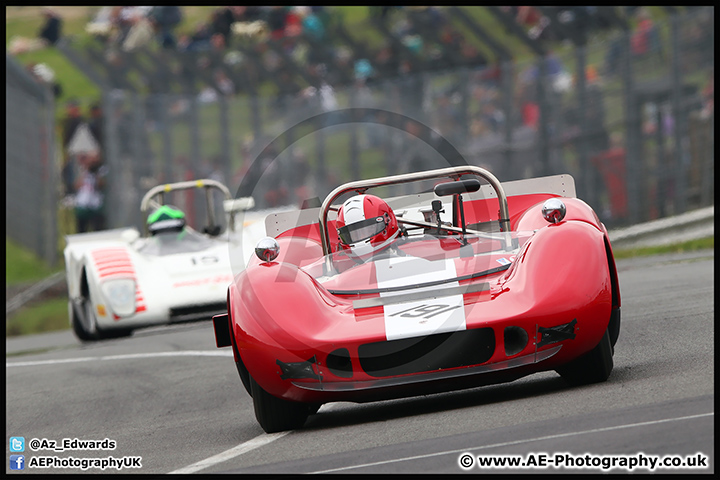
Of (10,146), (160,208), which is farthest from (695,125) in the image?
(10,146)

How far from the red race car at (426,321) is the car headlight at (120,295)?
16.7 ft

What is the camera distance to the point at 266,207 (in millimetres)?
17062

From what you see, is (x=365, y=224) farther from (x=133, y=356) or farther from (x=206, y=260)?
(x=206, y=260)

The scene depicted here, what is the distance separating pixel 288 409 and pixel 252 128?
1209 cm

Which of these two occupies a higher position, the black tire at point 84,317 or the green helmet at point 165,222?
the green helmet at point 165,222

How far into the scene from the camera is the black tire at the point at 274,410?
5047mm

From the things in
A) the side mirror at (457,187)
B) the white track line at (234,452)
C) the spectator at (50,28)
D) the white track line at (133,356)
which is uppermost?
the spectator at (50,28)

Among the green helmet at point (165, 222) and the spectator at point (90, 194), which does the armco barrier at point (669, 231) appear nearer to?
the green helmet at point (165, 222)

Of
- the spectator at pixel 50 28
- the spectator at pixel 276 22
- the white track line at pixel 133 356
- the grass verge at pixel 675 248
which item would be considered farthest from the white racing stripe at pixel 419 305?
the spectator at pixel 50 28

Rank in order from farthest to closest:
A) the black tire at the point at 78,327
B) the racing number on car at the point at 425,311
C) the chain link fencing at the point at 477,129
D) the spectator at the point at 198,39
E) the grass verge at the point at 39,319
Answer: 1. the spectator at the point at 198,39
2. the grass verge at the point at 39,319
3. the chain link fencing at the point at 477,129
4. the black tire at the point at 78,327
5. the racing number on car at the point at 425,311

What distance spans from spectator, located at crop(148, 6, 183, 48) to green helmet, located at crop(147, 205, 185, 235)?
668 cm

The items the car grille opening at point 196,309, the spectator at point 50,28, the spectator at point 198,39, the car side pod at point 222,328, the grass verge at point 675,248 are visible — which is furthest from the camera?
the spectator at point 50,28

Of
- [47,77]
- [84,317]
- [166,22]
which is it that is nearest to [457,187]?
[84,317]

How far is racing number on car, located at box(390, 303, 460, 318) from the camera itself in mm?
4781
